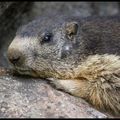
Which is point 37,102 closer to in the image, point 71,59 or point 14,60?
point 14,60

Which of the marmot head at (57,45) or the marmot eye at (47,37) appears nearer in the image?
the marmot head at (57,45)

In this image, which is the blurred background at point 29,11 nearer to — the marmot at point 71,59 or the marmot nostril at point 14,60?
the marmot at point 71,59

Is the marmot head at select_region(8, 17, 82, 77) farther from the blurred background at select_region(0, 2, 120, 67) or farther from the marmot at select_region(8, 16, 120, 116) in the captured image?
the blurred background at select_region(0, 2, 120, 67)

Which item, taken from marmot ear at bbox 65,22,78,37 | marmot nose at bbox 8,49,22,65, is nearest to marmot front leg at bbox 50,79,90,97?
marmot nose at bbox 8,49,22,65

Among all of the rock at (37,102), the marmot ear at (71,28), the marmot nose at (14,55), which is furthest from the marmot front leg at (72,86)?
the marmot ear at (71,28)

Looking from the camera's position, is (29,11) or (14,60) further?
(29,11)

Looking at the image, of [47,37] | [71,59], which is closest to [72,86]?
[71,59]
